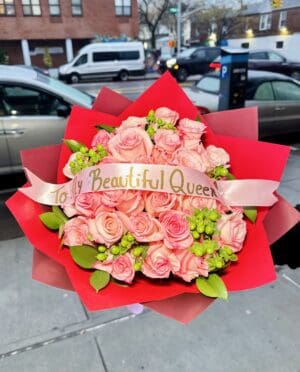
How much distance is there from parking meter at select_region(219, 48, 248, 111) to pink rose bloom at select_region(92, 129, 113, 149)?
234 inches

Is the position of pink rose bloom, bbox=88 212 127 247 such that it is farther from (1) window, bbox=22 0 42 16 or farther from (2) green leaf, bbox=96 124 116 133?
(1) window, bbox=22 0 42 16

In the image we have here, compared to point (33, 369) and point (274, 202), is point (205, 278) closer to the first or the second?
point (274, 202)

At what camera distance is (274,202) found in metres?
1.01

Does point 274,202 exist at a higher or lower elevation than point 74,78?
higher

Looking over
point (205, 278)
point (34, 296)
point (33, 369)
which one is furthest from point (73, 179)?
point (34, 296)

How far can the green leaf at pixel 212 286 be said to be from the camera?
2.93ft

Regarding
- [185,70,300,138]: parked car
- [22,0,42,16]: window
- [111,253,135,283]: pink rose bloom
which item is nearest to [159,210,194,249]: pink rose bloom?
[111,253,135,283]: pink rose bloom

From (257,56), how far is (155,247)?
18.1 meters

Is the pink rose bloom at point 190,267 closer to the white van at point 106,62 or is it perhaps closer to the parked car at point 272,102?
the parked car at point 272,102

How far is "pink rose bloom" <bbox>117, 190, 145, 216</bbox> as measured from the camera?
0.90 m

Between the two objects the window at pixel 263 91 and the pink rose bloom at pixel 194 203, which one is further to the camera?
the window at pixel 263 91

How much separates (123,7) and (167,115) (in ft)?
101

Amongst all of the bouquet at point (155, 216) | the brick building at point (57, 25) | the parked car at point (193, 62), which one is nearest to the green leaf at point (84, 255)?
the bouquet at point (155, 216)

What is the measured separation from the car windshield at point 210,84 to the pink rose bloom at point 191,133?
22.6ft
